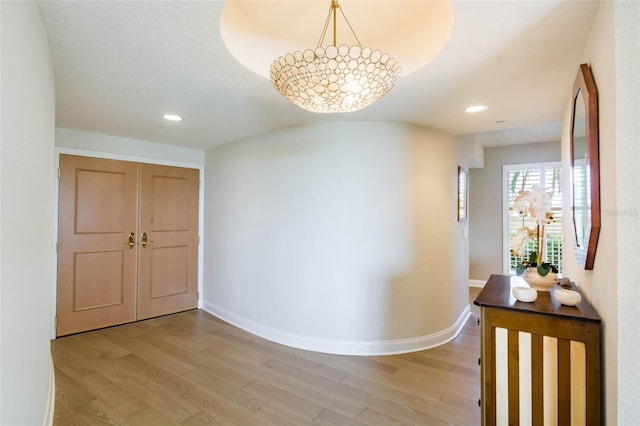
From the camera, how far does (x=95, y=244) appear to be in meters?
3.66

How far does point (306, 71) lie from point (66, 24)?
1213 millimetres

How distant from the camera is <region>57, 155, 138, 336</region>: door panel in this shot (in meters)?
3.48

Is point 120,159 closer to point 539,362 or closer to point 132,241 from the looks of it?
point 132,241

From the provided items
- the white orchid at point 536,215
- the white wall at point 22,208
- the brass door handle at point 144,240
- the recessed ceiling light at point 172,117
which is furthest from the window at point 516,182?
the white wall at point 22,208

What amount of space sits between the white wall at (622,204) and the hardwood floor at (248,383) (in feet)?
3.86

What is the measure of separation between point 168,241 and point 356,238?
8.72 ft

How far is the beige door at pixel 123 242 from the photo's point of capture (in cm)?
351

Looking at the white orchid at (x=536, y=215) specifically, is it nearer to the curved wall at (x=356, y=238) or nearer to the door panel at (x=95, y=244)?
the curved wall at (x=356, y=238)

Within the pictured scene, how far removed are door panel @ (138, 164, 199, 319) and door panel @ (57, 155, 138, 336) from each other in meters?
0.13

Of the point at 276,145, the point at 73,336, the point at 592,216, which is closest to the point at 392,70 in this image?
the point at 592,216

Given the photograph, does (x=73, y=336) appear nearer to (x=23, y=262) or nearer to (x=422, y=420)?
(x=23, y=262)

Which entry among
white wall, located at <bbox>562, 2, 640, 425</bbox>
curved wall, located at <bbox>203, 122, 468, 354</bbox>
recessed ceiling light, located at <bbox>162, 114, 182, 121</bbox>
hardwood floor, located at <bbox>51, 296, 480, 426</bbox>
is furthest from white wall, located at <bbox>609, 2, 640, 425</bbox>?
recessed ceiling light, located at <bbox>162, 114, 182, 121</bbox>

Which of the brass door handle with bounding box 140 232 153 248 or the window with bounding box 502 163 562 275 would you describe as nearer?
the brass door handle with bounding box 140 232 153 248

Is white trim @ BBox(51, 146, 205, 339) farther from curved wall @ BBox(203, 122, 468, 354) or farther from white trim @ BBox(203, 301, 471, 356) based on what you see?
white trim @ BBox(203, 301, 471, 356)
